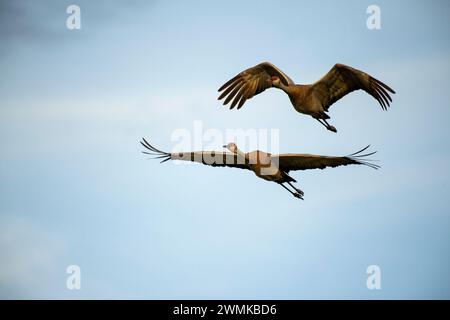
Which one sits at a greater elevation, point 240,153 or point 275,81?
point 275,81

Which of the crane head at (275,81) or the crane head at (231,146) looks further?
the crane head at (275,81)

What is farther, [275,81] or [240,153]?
[275,81]

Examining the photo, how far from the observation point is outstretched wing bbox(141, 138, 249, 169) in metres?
29.0

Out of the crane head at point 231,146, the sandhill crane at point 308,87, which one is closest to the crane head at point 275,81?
the sandhill crane at point 308,87

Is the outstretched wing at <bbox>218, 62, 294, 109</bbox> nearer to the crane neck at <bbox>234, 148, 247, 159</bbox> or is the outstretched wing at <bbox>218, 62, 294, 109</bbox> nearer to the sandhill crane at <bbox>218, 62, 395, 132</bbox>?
the sandhill crane at <bbox>218, 62, 395, 132</bbox>

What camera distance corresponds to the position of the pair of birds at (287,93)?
94.1ft

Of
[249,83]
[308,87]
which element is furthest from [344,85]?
[249,83]

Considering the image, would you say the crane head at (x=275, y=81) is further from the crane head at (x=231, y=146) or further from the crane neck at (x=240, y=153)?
the crane neck at (x=240, y=153)

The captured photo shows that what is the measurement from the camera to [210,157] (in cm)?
2919

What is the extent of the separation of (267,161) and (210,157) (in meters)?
1.59

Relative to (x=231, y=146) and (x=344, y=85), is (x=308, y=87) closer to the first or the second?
(x=344, y=85)
